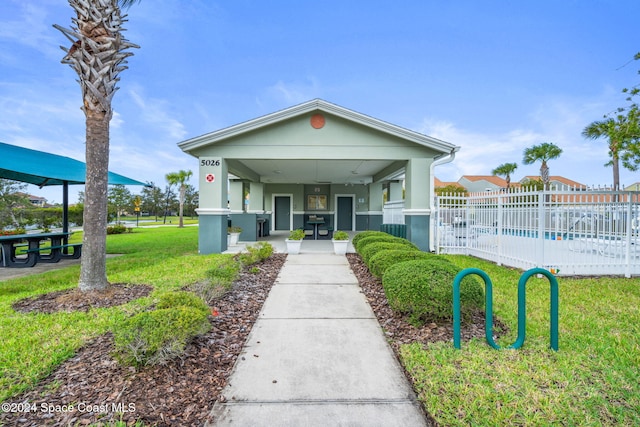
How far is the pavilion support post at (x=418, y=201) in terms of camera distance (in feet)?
30.8

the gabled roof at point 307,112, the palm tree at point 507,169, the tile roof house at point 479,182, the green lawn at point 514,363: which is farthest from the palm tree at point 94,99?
the tile roof house at point 479,182

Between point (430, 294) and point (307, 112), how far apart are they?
7064 millimetres

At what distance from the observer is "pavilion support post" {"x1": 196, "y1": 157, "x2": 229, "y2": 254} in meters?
9.23

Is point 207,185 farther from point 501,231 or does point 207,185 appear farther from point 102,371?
point 501,231

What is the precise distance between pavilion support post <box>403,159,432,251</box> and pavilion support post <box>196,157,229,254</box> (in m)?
6.07

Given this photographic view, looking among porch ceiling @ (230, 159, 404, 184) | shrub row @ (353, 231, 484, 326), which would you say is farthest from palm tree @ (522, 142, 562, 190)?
shrub row @ (353, 231, 484, 326)

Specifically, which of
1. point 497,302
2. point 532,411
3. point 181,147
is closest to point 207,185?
point 181,147

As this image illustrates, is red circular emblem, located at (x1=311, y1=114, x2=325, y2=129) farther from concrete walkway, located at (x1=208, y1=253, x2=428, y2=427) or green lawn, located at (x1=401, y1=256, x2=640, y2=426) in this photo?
green lawn, located at (x1=401, y1=256, x2=640, y2=426)

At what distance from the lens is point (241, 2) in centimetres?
1002

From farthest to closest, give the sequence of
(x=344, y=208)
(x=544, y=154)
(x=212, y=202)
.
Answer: (x=544, y=154)
(x=344, y=208)
(x=212, y=202)

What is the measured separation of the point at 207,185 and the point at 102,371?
722 centimetres

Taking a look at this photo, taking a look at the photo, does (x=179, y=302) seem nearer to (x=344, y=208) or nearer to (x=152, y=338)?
(x=152, y=338)

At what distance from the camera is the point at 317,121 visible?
9.25 metres

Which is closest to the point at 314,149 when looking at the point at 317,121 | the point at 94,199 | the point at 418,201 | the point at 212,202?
the point at 317,121
